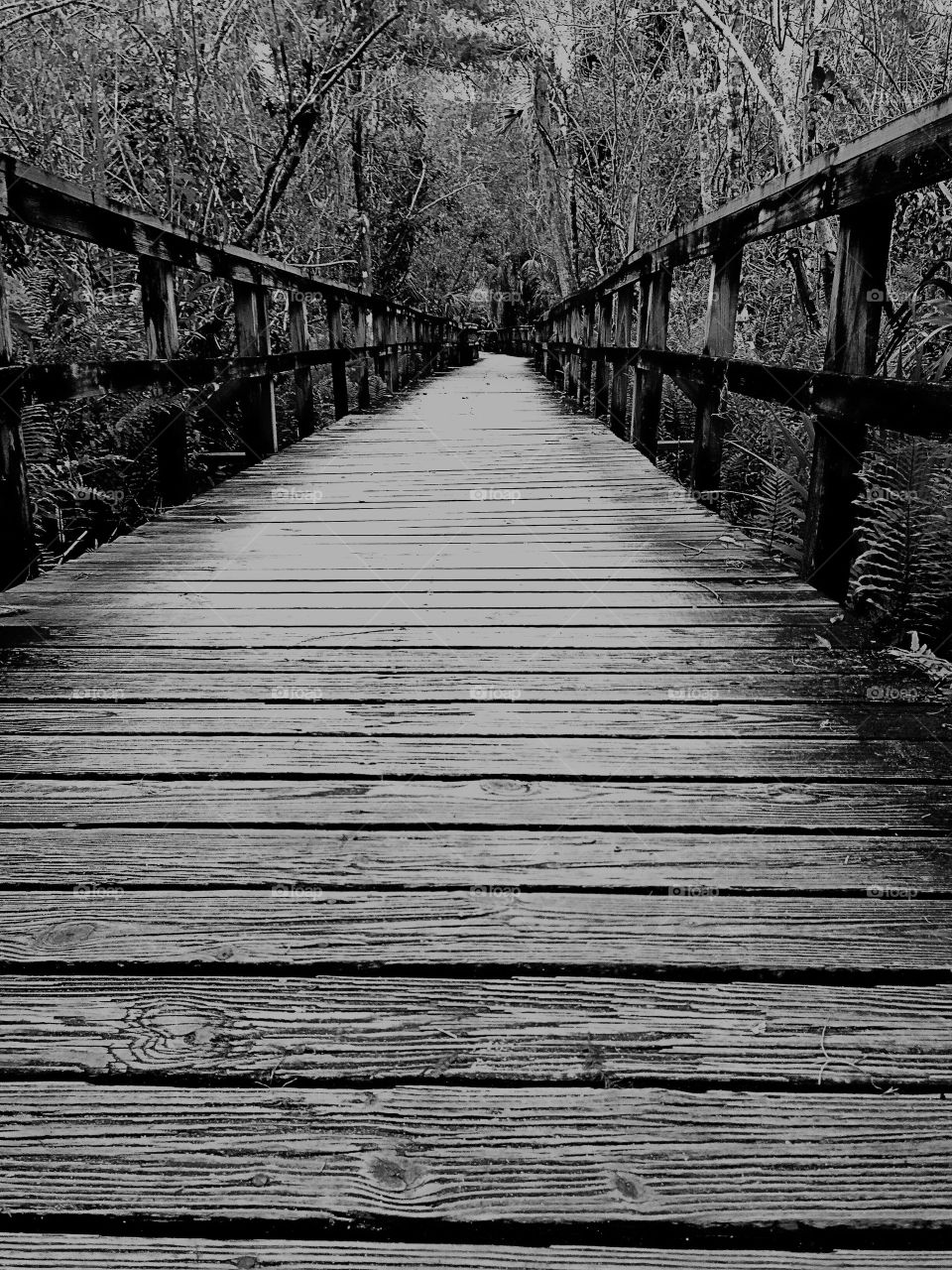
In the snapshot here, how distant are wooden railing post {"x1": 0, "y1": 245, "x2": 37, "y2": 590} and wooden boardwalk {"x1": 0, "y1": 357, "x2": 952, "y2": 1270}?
28cm

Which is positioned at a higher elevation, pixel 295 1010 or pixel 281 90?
pixel 281 90

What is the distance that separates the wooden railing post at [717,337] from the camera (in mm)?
4090

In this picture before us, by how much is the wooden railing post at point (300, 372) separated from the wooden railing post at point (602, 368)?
2.56 metres

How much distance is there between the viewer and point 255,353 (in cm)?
597

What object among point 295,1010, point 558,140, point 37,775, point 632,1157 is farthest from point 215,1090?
point 558,140

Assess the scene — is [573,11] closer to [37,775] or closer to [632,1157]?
[37,775]

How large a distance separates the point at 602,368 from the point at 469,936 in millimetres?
8275

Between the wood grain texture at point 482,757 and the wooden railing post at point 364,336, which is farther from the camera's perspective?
the wooden railing post at point 364,336

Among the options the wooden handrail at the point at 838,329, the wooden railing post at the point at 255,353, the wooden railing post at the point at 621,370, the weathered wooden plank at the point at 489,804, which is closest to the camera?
the weathered wooden plank at the point at 489,804

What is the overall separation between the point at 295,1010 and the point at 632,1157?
1.47 ft

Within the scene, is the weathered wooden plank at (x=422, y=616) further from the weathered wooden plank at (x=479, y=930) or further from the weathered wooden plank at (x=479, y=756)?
the weathered wooden plank at (x=479, y=930)

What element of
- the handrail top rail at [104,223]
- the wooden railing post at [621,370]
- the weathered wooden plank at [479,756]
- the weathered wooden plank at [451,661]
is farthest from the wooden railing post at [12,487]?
the wooden railing post at [621,370]

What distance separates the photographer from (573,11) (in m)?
10.9

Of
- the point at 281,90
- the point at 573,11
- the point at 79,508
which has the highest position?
the point at 573,11
